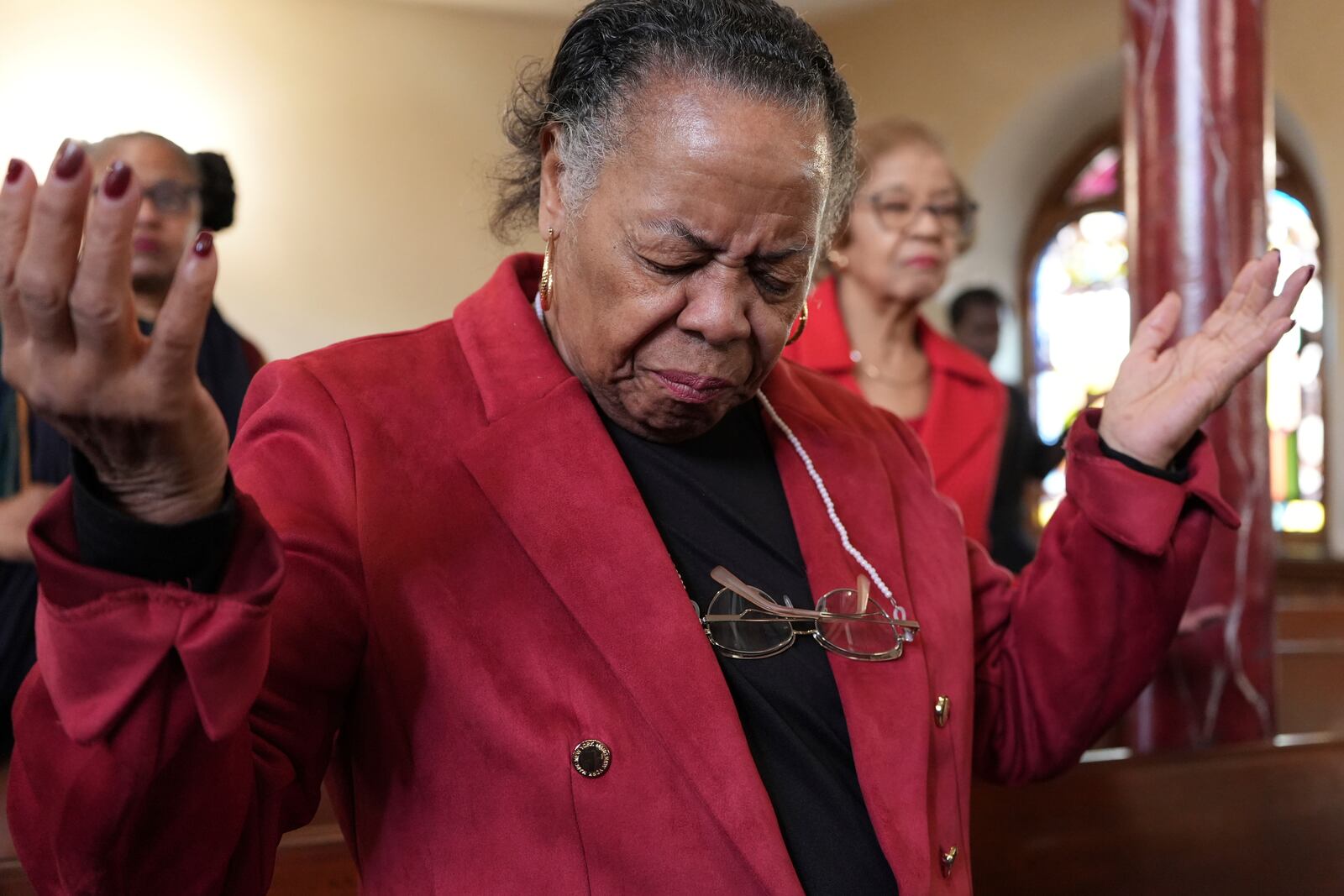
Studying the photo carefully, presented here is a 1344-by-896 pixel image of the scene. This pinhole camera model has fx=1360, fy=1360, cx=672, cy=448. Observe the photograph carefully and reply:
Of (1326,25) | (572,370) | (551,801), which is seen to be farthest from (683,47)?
(1326,25)

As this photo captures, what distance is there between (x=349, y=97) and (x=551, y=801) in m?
7.09

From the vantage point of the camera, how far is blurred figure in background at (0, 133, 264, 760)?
7.41 feet

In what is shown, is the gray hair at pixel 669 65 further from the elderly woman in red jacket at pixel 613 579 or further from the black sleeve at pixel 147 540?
the black sleeve at pixel 147 540

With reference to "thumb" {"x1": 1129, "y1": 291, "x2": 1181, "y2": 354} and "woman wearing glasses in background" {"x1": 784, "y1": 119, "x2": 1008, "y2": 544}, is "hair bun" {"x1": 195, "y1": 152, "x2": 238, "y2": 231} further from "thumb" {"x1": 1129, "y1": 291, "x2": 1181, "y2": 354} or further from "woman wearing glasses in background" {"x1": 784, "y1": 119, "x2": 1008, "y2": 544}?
"thumb" {"x1": 1129, "y1": 291, "x2": 1181, "y2": 354}

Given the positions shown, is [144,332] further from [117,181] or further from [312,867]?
[117,181]

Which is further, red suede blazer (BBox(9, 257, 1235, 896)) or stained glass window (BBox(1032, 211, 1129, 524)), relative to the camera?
stained glass window (BBox(1032, 211, 1129, 524))

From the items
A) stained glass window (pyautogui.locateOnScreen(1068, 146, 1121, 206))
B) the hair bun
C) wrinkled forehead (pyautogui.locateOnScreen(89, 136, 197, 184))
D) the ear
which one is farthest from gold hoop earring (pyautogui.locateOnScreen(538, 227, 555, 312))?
stained glass window (pyautogui.locateOnScreen(1068, 146, 1121, 206))

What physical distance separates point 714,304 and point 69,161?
68cm

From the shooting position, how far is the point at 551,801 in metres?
1.23

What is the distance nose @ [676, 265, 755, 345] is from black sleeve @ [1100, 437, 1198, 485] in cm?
54

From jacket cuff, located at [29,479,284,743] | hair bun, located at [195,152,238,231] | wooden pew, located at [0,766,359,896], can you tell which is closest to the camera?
jacket cuff, located at [29,479,284,743]

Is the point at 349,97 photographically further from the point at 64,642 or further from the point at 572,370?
the point at 64,642

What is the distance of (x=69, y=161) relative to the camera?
2.63 feet

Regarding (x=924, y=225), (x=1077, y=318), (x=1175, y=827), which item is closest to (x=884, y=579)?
(x=1175, y=827)
